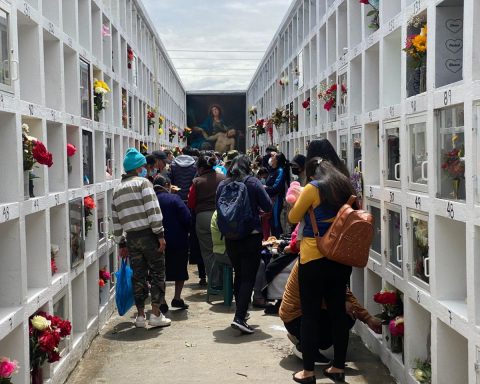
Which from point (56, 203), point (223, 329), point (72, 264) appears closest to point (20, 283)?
point (56, 203)

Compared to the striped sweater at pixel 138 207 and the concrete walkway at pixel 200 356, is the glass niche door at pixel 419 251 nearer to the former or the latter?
the concrete walkway at pixel 200 356

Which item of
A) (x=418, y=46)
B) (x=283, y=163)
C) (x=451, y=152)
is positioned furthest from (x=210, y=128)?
(x=451, y=152)

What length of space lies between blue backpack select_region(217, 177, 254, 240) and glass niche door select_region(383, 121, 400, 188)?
1.18m

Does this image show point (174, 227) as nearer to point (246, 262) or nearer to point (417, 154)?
point (246, 262)

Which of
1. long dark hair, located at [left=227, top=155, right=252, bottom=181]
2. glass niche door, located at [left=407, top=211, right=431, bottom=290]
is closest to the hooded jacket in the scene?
long dark hair, located at [left=227, top=155, right=252, bottom=181]

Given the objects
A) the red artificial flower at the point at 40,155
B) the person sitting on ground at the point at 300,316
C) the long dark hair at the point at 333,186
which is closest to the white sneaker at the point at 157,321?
the person sitting on ground at the point at 300,316

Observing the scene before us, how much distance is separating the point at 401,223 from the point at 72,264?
6.85 feet

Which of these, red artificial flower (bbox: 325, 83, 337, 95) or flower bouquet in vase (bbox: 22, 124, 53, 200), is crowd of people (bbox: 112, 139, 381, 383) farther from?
flower bouquet in vase (bbox: 22, 124, 53, 200)

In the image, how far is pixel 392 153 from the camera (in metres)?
3.99

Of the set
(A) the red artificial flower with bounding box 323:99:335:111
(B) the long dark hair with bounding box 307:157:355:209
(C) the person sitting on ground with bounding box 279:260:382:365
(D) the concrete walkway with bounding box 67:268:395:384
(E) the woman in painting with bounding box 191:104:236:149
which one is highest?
(E) the woman in painting with bounding box 191:104:236:149

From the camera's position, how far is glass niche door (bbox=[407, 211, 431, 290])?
131 inches

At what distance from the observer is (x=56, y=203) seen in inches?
151

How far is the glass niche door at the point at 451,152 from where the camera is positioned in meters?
2.81

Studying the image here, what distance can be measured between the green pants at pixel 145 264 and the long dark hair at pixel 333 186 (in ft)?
5.77
